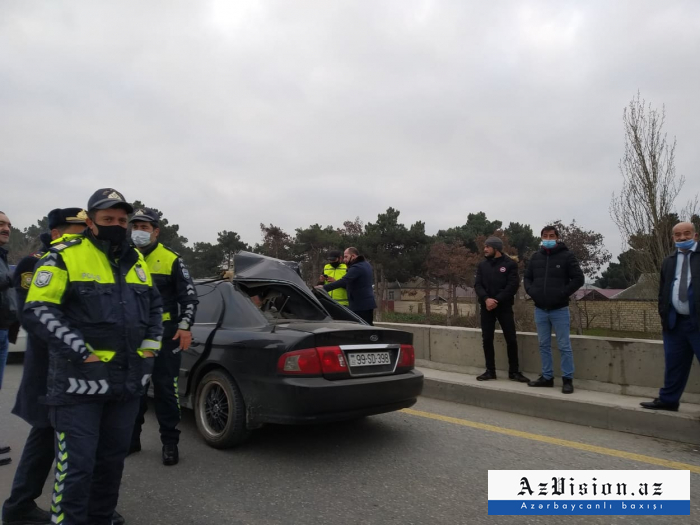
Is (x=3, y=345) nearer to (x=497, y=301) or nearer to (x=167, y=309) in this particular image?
(x=167, y=309)

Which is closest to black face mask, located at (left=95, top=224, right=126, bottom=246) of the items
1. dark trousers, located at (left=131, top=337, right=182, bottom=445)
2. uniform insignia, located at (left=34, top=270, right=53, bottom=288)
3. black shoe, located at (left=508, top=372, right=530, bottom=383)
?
uniform insignia, located at (left=34, top=270, right=53, bottom=288)

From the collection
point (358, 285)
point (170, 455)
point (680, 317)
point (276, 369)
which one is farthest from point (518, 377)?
point (170, 455)

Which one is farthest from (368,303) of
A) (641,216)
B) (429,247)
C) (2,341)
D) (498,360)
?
(429,247)

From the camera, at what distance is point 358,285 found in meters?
6.87

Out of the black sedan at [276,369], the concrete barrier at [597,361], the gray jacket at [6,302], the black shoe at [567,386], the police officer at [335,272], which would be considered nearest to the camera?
the black sedan at [276,369]

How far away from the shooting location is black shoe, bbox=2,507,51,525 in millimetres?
2716

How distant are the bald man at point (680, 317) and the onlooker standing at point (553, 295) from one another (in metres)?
0.97

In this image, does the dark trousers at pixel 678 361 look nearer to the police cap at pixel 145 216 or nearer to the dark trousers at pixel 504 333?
the dark trousers at pixel 504 333

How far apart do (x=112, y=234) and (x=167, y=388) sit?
5.52 feet

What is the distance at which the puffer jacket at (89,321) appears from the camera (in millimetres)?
2246

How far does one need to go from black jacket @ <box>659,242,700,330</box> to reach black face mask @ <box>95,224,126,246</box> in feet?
15.8

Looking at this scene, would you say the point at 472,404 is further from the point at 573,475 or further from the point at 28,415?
the point at 28,415

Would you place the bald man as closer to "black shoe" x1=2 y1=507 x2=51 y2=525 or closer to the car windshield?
the car windshield

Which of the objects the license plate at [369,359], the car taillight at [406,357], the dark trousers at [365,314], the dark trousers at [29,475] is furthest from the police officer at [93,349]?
the dark trousers at [365,314]
